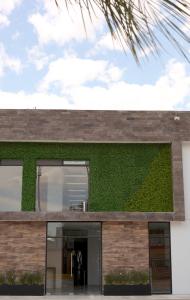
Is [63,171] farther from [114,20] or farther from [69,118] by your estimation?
[114,20]

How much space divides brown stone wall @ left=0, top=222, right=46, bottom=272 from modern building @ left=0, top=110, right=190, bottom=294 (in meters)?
0.04

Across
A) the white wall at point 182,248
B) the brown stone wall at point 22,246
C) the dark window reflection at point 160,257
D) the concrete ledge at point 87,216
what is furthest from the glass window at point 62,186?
the white wall at point 182,248

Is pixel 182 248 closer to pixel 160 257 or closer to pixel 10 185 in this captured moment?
pixel 160 257

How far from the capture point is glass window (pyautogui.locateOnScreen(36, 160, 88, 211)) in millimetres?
19906

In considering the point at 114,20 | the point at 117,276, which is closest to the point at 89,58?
the point at 114,20

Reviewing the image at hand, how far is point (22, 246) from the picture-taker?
1959 cm

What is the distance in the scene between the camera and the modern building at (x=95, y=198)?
64.2 feet

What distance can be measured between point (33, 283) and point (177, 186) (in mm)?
6380

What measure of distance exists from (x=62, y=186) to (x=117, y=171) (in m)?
2.22

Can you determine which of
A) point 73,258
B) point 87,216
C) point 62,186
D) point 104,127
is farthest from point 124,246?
point 104,127

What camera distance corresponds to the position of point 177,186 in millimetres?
20016

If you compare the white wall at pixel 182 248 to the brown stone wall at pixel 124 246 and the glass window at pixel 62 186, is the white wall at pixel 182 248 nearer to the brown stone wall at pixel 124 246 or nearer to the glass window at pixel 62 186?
the brown stone wall at pixel 124 246

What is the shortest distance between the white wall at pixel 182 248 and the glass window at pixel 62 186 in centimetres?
364

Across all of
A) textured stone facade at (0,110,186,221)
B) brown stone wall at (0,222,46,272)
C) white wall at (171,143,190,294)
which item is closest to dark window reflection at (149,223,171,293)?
white wall at (171,143,190,294)
